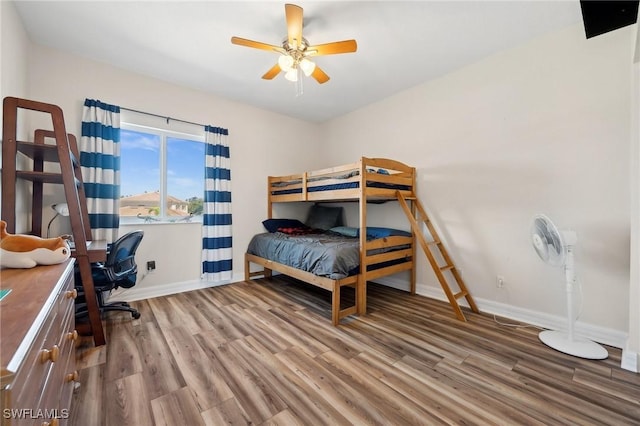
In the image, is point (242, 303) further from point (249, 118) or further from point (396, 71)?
point (396, 71)

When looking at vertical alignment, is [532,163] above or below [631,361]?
above

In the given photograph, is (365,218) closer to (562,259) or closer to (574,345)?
(562,259)

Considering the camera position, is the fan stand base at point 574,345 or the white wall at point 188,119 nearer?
the fan stand base at point 574,345

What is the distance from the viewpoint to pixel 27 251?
1.15m

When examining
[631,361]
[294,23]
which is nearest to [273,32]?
[294,23]

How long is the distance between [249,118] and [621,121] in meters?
3.83

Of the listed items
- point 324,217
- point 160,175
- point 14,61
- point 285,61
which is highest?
point 285,61

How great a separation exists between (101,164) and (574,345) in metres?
4.43

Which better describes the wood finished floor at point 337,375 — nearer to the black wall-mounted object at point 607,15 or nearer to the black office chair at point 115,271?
the black office chair at point 115,271

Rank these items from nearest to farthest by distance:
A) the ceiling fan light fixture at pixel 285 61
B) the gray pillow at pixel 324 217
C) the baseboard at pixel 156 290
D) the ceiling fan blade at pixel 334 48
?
the ceiling fan blade at pixel 334 48
the ceiling fan light fixture at pixel 285 61
the baseboard at pixel 156 290
the gray pillow at pixel 324 217

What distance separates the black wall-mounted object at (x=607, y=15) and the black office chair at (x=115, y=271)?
3.87 m

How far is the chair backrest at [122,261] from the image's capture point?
2.18 meters

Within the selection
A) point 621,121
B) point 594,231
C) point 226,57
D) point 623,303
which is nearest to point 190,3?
point 226,57

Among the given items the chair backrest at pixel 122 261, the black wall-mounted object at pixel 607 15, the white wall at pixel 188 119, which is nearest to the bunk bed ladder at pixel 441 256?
the black wall-mounted object at pixel 607 15
